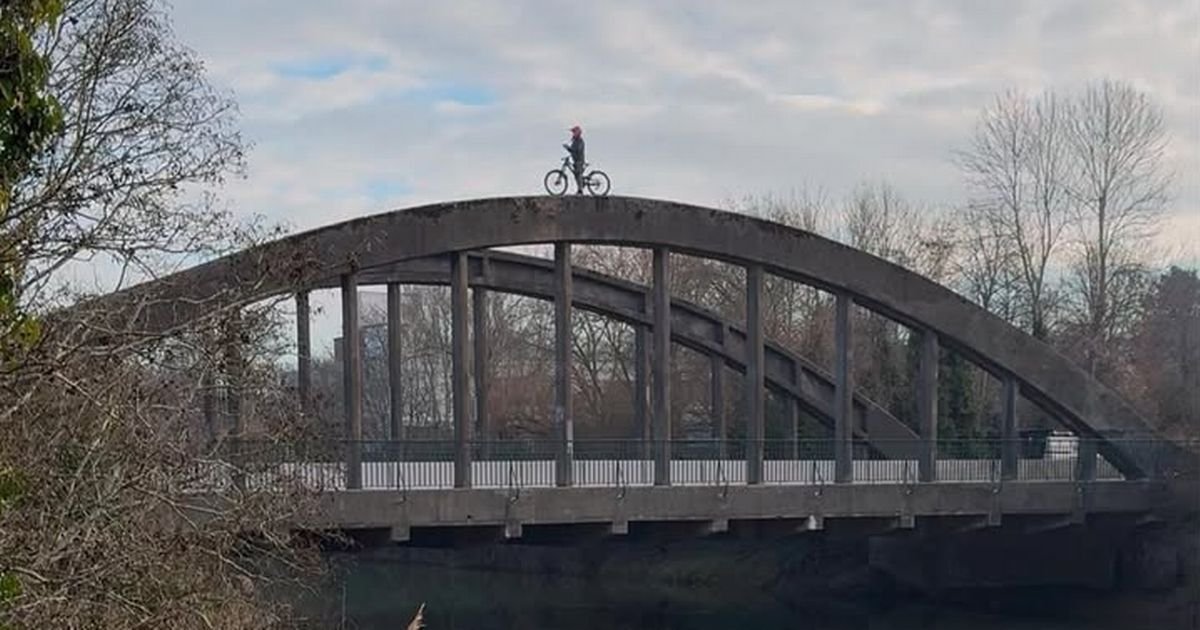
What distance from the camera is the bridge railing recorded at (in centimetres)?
2234

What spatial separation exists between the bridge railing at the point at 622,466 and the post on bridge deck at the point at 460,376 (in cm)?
8

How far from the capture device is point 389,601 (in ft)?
111

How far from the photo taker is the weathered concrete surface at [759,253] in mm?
23281

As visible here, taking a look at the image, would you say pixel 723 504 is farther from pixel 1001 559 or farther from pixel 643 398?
pixel 1001 559

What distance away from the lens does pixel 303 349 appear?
19.2 meters

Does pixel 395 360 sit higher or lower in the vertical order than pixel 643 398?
higher

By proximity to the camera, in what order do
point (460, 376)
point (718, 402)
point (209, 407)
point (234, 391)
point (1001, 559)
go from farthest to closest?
point (1001, 559) < point (718, 402) < point (460, 376) < point (209, 407) < point (234, 391)

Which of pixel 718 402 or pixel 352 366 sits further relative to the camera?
pixel 718 402

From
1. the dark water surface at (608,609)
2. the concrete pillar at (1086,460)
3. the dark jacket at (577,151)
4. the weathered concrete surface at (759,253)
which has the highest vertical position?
the dark jacket at (577,151)

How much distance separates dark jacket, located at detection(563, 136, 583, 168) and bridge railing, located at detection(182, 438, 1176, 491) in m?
5.17

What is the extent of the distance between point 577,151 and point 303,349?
797cm

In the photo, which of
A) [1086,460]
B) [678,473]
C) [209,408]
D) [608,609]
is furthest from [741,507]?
[209,408]

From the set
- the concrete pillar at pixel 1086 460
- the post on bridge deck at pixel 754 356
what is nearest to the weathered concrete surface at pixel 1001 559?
the concrete pillar at pixel 1086 460

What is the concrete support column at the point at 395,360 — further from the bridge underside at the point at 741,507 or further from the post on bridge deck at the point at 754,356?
the post on bridge deck at the point at 754,356
